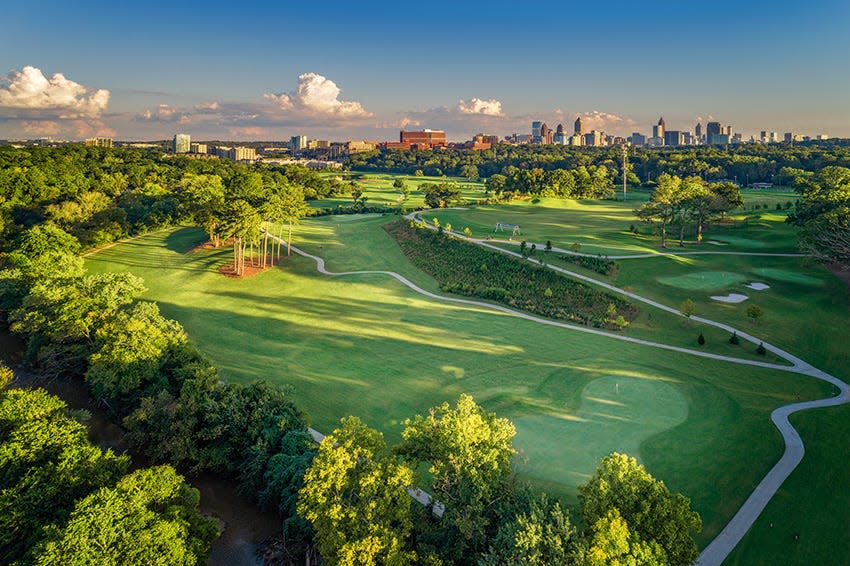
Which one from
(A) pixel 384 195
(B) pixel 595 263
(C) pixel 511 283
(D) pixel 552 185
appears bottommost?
(C) pixel 511 283

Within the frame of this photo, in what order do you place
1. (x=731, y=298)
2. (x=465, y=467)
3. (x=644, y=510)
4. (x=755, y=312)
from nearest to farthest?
(x=644, y=510)
(x=465, y=467)
(x=755, y=312)
(x=731, y=298)

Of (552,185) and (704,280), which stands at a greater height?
(552,185)

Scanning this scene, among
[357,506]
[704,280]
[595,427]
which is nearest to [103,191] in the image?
[357,506]

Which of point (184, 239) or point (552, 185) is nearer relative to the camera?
point (184, 239)

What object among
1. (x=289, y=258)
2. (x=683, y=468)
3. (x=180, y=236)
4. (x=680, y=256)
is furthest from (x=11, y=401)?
(x=680, y=256)

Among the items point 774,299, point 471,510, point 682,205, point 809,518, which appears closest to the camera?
point 471,510

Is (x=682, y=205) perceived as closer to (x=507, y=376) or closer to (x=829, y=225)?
(x=829, y=225)

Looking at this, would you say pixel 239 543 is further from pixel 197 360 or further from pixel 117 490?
pixel 197 360
